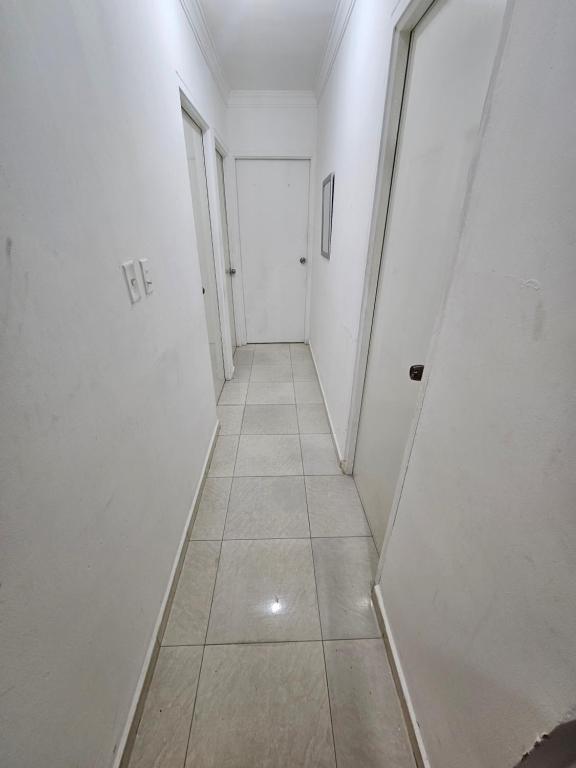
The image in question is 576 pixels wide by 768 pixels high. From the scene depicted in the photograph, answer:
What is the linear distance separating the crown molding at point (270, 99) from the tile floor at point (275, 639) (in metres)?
3.17

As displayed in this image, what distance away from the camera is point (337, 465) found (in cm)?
198

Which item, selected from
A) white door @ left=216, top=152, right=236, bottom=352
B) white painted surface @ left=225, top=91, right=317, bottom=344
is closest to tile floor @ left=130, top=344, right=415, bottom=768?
white door @ left=216, top=152, right=236, bottom=352

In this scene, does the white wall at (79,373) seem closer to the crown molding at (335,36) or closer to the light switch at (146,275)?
the light switch at (146,275)

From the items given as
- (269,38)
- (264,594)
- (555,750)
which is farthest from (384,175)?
(264,594)

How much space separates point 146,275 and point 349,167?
4.27ft

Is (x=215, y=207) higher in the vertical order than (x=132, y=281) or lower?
higher

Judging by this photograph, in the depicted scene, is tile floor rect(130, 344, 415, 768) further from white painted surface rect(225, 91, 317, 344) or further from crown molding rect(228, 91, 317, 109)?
crown molding rect(228, 91, 317, 109)

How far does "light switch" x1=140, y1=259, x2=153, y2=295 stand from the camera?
1028mm

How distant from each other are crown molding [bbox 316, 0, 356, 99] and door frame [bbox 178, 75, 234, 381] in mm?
905

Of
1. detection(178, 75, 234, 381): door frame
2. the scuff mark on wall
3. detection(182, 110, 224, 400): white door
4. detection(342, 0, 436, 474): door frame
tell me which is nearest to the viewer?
the scuff mark on wall

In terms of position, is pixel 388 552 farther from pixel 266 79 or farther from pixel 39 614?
pixel 266 79

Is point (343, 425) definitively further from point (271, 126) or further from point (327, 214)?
point (271, 126)

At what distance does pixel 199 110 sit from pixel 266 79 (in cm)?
122

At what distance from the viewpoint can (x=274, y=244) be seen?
334cm
